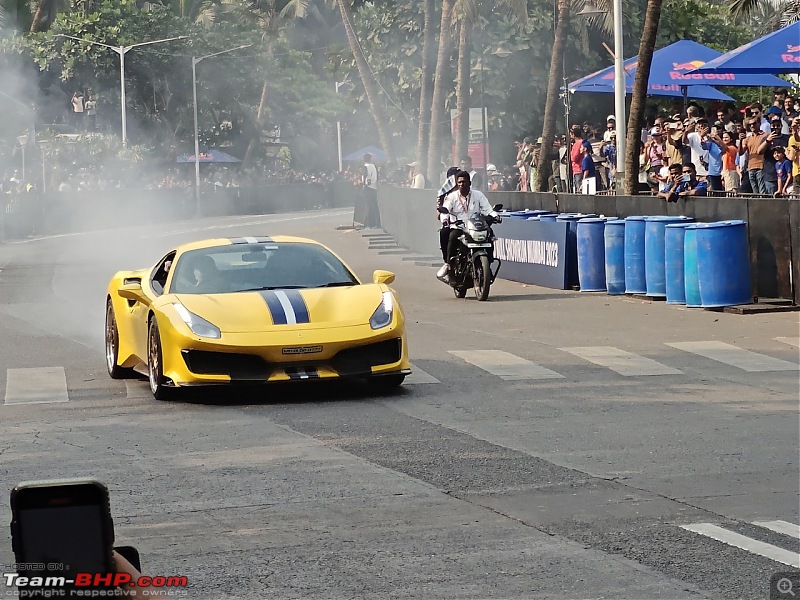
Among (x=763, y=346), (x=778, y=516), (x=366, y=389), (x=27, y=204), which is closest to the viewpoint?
(x=778, y=516)

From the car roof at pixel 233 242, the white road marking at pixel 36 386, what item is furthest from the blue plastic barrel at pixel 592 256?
the white road marking at pixel 36 386

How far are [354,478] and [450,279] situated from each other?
13047mm

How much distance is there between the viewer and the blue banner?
73.3 ft

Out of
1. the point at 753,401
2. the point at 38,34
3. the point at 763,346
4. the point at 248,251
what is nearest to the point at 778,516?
the point at 753,401

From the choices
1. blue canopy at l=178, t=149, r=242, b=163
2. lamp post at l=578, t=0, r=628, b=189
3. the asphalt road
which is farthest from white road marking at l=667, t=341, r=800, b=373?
blue canopy at l=178, t=149, r=242, b=163

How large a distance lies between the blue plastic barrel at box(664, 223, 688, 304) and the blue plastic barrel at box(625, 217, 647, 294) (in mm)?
1137

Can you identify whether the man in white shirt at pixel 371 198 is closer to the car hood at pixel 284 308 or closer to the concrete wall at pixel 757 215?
the concrete wall at pixel 757 215

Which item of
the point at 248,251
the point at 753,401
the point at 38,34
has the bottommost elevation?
the point at 753,401

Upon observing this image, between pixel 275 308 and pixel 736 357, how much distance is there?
15.6 feet

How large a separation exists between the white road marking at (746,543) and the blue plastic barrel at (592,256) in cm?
1501

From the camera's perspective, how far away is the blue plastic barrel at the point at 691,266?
58.7 feet

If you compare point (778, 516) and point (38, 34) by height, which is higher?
point (38, 34)

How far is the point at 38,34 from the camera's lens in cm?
7050

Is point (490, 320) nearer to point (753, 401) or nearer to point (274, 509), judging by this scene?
point (753, 401)
